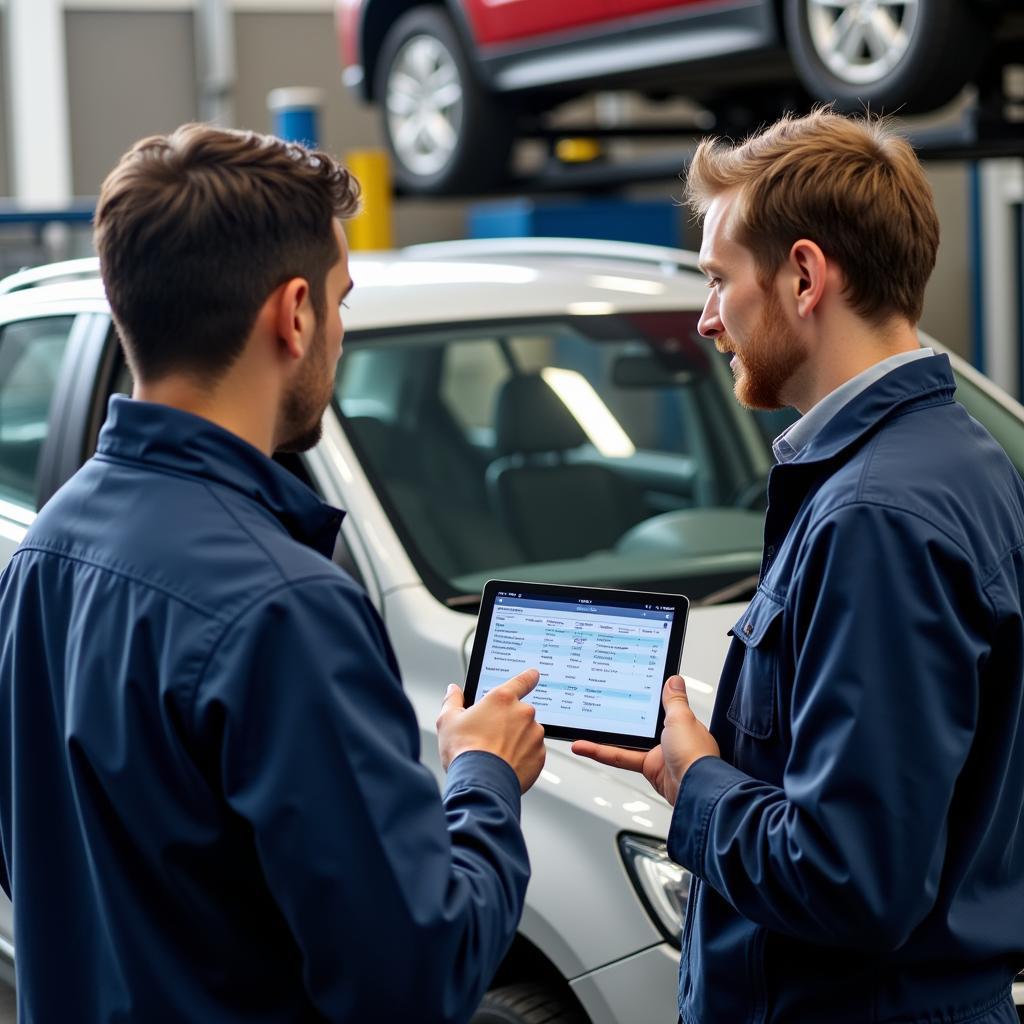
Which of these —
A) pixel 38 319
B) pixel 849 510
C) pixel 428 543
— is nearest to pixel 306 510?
pixel 849 510

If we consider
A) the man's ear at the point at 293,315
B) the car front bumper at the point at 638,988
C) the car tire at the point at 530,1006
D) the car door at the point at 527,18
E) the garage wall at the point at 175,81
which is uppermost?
the garage wall at the point at 175,81

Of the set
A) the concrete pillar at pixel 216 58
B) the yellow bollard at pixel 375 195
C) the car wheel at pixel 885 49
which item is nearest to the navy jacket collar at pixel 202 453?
the car wheel at pixel 885 49

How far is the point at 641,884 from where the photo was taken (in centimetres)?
229

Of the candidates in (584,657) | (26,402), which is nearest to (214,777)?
(584,657)

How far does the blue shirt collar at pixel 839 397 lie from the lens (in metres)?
1.63

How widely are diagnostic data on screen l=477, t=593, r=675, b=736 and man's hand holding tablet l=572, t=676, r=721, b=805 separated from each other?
0.13 feet

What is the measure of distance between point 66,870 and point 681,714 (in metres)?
0.72

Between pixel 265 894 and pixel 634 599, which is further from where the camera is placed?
pixel 634 599

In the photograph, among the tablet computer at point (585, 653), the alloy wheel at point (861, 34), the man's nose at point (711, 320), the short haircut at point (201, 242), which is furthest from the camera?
the alloy wheel at point (861, 34)

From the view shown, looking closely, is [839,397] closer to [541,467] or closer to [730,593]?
[730,593]

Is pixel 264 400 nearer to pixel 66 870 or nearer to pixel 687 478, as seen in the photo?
pixel 66 870

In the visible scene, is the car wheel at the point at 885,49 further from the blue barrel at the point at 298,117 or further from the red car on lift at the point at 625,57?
the blue barrel at the point at 298,117

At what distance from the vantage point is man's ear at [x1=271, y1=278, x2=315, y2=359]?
56.3 inches

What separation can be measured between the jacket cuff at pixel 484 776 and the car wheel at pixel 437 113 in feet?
17.3
